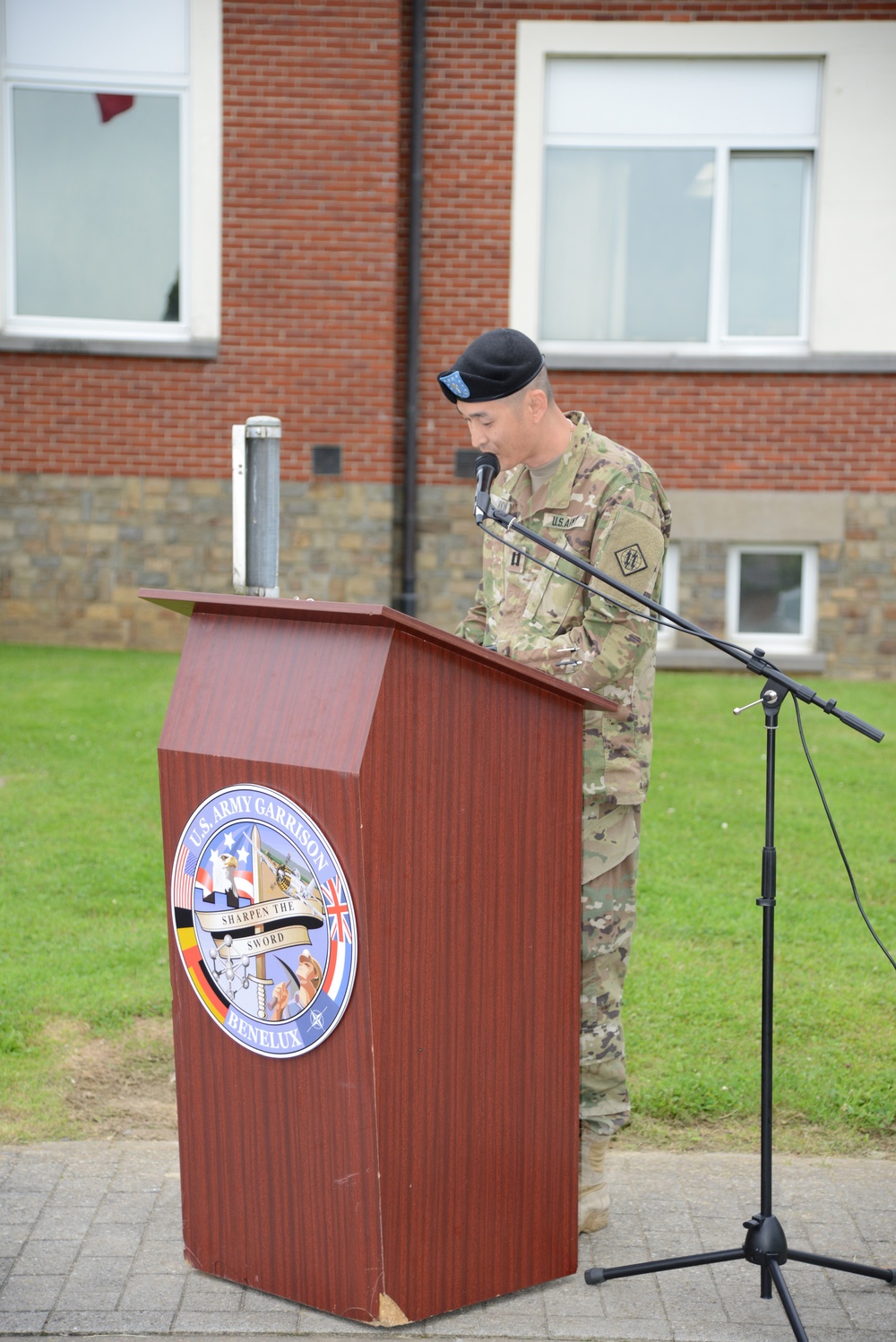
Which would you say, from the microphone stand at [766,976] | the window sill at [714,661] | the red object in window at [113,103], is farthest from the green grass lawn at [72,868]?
the red object in window at [113,103]

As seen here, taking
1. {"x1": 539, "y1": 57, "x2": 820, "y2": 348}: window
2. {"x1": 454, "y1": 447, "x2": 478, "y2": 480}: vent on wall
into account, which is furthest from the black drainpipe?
{"x1": 539, "y1": 57, "x2": 820, "y2": 348}: window

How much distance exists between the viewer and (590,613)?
9.78 ft

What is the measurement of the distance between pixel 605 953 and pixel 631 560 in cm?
91

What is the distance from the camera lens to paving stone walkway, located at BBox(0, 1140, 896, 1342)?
285cm

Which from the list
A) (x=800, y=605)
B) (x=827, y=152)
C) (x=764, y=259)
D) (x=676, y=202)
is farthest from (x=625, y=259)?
(x=800, y=605)

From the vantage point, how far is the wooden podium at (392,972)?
2525 millimetres

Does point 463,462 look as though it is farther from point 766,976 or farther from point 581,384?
point 766,976

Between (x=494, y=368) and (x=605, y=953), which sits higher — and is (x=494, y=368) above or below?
above

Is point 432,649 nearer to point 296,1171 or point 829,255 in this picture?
point 296,1171

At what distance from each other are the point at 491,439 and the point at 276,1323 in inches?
76.1

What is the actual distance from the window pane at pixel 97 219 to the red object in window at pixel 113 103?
0.04 meters

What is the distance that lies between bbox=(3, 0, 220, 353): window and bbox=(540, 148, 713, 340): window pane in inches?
103

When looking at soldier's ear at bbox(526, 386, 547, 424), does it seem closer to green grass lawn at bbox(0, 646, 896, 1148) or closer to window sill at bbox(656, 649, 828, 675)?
green grass lawn at bbox(0, 646, 896, 1148)

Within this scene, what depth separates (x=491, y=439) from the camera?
10.1 feet
